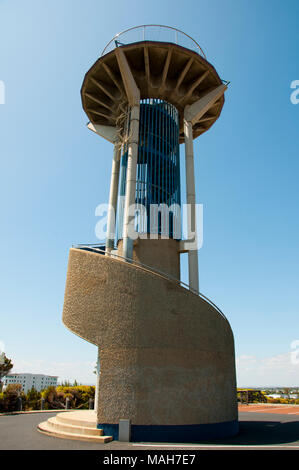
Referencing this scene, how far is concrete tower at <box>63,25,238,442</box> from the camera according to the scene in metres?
11.8

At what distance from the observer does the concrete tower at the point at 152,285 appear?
1180cm

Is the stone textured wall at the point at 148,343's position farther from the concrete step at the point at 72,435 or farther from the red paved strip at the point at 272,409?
the red paved strip at the point at 272,409

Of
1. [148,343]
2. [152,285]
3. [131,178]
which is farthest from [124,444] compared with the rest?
[131,178]

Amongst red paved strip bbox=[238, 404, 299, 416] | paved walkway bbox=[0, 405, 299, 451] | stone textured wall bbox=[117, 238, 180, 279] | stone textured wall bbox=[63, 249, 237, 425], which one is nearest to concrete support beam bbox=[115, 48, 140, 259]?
stone textured wall bbox=[117, 238, 180, 279]

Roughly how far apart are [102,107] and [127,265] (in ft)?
46.9

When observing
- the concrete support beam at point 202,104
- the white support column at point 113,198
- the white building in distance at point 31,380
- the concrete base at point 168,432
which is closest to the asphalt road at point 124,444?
the concrete base at point 168,432

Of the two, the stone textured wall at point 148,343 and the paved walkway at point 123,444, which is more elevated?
the stone textured wall at point 148,343

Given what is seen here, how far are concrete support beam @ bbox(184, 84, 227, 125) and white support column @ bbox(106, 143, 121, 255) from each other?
525 centimetres

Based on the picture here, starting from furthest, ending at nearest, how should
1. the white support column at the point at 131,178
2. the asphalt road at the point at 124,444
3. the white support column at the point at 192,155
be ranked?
the white support column at the point at 192,155
the white support column at the point at 131,178
the asphalt road at the point at 124,444

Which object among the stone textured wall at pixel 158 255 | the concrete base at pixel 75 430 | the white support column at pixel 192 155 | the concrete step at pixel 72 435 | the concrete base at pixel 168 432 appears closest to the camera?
the concrete step at pixel 72 435

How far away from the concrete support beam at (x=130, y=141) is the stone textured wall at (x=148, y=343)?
2.66m

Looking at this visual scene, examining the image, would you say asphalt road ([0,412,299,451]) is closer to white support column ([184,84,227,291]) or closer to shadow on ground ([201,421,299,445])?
shadow on ground ([201,421,299,445])

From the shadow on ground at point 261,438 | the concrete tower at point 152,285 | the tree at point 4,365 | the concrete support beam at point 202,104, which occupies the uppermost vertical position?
the concrete support beam at point 202,104
